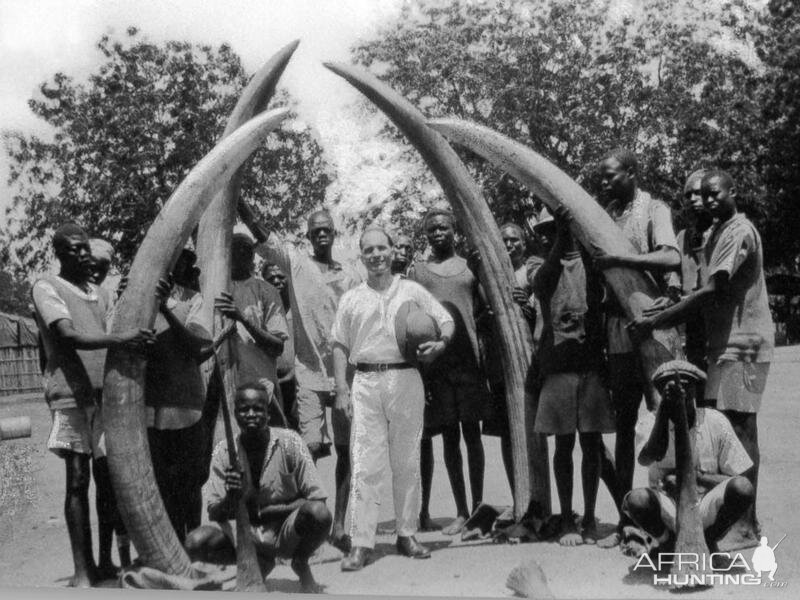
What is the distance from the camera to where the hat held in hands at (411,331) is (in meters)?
4.68

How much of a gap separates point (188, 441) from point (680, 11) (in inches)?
127

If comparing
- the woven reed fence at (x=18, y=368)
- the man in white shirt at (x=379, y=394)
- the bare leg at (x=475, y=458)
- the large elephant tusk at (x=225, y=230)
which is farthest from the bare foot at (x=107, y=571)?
the woven reed fence at (x=18, y=368)

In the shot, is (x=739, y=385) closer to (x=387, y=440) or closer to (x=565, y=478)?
(x=565, y=478)

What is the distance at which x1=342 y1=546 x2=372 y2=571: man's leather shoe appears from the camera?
4480 millimetres

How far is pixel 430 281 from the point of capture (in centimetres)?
528

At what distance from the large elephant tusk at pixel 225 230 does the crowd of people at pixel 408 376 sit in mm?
70

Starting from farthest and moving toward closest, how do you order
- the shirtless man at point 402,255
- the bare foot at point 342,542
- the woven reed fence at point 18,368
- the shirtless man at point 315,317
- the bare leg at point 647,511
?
the woven reed fence at point 18,368, the shirtless man at point 402,255, the shirtless man at point 315,317, the bare foot at point 342,542, the bare leg at point 647,511

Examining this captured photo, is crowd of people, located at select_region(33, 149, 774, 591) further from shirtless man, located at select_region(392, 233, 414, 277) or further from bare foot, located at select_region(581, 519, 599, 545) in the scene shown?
shirtless man, located at select_region(392, 233, 414, 277)

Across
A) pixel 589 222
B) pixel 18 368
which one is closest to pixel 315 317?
pixel 589 222

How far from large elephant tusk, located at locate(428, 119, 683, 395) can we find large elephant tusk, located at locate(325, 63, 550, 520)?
0.35 meters

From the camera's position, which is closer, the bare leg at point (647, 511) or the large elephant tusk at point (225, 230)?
the bare leg at point (647, 511)

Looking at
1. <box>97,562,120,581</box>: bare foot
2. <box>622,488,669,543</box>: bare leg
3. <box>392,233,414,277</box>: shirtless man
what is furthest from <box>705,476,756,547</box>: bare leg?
<box>97,562,120,581</box>: bare foot

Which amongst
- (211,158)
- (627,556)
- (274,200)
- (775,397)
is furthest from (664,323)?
(775,397)

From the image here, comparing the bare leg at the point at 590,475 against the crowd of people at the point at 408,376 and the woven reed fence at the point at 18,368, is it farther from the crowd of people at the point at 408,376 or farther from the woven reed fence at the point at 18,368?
the woven reed fence at the point at 18,368
